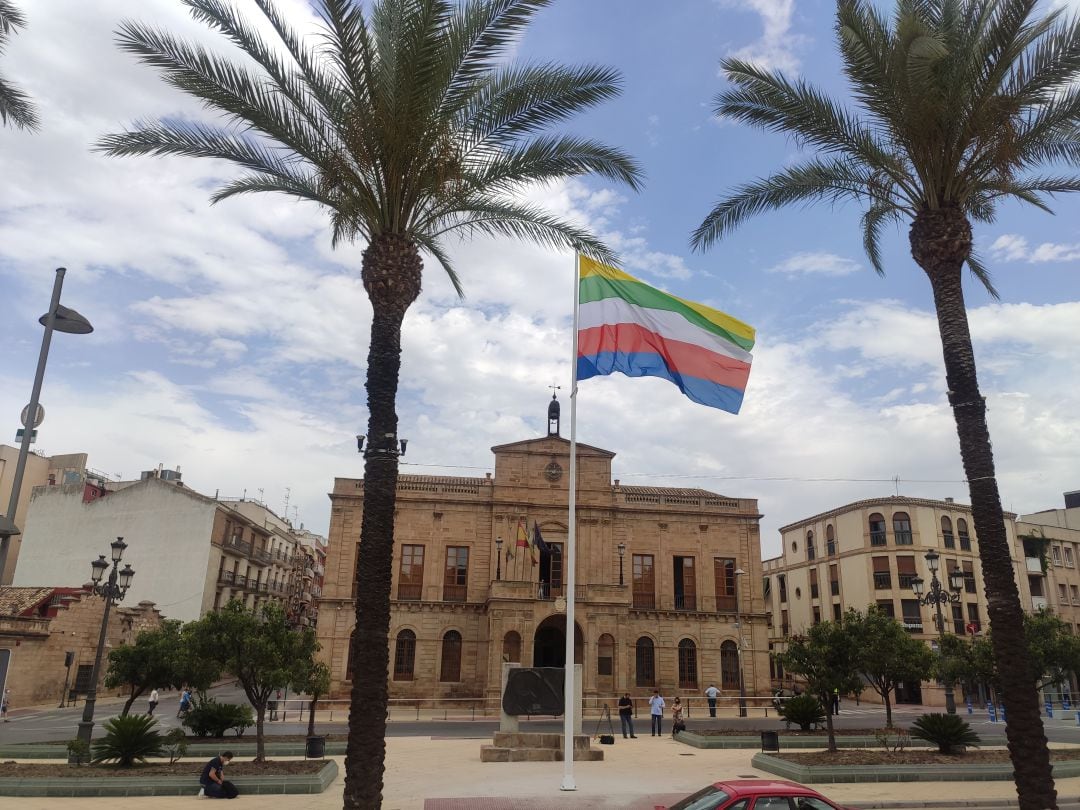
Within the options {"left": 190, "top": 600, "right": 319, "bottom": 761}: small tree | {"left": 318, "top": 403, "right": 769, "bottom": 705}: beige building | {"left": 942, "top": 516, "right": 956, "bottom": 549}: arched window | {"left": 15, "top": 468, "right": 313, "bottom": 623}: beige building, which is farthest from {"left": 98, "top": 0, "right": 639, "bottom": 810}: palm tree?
{"left": 942, "top": 516, "right": 956, "bottom": 549}: arched window

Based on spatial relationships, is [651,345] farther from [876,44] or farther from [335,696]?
[335,696]

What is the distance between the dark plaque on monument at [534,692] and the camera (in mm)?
19703

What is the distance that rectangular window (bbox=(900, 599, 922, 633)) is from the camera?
4922cm

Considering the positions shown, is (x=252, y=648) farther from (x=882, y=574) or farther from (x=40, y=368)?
(x=882, y=574)

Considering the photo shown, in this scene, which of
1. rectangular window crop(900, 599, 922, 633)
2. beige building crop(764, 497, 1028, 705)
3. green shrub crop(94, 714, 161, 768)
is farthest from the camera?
beige building crop(764, 497, 1028, 705)

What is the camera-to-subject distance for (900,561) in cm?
5112

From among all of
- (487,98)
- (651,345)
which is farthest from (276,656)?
(487,98)

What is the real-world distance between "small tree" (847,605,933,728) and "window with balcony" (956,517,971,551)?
3681cm

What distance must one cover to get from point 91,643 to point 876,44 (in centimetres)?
4355

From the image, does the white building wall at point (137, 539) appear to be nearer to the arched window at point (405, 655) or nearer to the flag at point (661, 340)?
the arched window at point (405, 655)

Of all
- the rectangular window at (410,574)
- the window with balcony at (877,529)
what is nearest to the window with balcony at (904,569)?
the window with balcony at (877,529)

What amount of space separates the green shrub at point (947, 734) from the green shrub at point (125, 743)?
1773cm

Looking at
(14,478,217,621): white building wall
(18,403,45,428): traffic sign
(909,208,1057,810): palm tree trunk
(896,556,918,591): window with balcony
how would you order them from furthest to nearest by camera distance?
(896,556,918,591): window with balcony < (14,478,217,621): white building wall < (18,403,45,428): traffic sign < (909,208,1057,810): palm tree trunk

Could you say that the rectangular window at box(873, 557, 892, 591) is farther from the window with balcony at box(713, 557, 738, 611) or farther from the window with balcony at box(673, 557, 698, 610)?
the window with balcony at box(673, 557, 698, 610)
